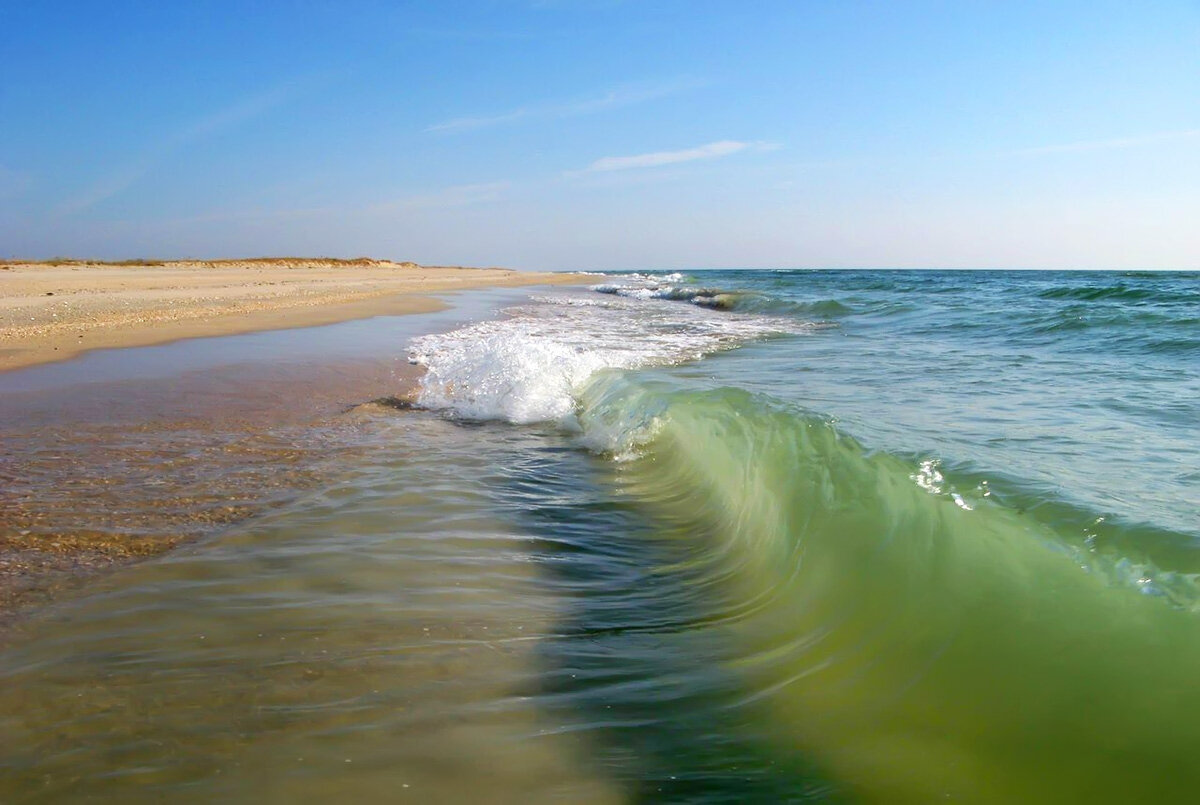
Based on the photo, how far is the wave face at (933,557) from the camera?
187 cm

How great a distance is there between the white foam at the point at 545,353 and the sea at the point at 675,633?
162 centimetres

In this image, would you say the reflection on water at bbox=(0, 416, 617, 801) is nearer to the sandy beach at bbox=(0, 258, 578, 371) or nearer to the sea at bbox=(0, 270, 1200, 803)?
the sea at bbox=(0, 270, 1200, 803)

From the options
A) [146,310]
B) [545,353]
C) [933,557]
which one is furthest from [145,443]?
[146,310]

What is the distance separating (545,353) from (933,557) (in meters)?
5.65

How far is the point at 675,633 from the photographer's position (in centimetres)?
263

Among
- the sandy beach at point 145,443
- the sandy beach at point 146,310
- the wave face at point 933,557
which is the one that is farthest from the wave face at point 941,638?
the sandy beach at point 146,310

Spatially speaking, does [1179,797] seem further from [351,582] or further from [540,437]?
[540,437]

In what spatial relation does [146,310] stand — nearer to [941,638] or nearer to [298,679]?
[298,679]

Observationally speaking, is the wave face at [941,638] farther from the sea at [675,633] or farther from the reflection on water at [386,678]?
the reflection on water at [386,678]

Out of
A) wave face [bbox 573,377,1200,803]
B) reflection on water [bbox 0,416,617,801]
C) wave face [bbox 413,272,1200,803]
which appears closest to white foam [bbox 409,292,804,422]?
wave face [bbox 413,272,1200,803]

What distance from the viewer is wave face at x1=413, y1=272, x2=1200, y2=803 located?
1868mm

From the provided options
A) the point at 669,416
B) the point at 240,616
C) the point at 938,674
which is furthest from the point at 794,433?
the point at 240,616

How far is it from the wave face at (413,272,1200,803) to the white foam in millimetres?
48

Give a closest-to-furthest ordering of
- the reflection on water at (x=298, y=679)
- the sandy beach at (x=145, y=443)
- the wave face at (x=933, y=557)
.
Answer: the reflection on water at (x=298, y=679) → the wave face at (x=933, y=557) → the sandy beach at (x=145, y=443)
